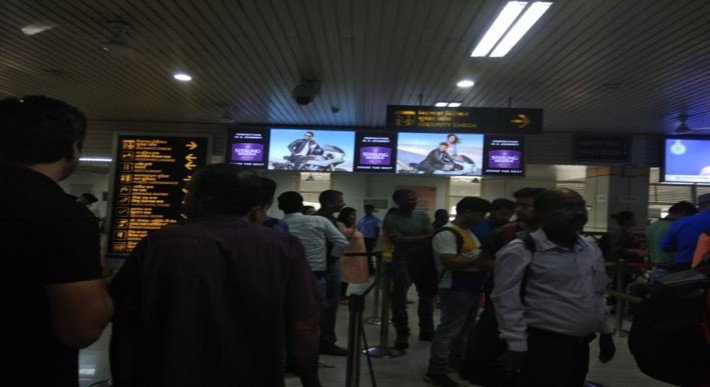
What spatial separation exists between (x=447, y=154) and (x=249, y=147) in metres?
3.49

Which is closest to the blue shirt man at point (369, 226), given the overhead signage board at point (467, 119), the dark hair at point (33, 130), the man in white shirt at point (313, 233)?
the overhead signage board at point (467, 119)

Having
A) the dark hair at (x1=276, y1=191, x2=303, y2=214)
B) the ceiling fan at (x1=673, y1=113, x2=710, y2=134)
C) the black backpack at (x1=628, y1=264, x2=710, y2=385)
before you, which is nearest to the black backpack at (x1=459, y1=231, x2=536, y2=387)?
the black backpack at (x1=628, y1=264, x2=710, y2=385)

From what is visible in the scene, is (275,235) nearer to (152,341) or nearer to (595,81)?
(152,341)

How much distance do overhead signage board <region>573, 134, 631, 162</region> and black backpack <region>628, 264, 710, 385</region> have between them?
9648 mm

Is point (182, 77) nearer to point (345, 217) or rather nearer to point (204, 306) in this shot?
point (345, 217)

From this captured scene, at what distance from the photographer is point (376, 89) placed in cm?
780

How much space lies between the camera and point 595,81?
6938 mm

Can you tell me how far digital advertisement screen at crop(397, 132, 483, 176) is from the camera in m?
8.77

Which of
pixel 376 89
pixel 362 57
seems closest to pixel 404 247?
pixel 362 57

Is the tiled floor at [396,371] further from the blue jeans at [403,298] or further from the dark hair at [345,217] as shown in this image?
the dark hair at [345,217]

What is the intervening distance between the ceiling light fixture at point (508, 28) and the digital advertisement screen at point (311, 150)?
3.75 metres

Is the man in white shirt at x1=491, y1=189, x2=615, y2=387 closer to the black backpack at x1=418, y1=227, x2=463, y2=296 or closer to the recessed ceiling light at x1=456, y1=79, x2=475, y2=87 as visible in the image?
the black backpack at x1=418, y1=227, x2=463, y2=296

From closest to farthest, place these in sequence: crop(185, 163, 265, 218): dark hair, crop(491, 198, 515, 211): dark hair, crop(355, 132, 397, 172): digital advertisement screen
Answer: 1. crop(185, 163, 265, 218): dark hair
2. crop(491, 198, 515, 211): dark hair
3. crop(355, 132, 397, 172): digital advertisement screen

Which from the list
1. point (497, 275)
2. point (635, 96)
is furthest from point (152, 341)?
point (635, 96)
